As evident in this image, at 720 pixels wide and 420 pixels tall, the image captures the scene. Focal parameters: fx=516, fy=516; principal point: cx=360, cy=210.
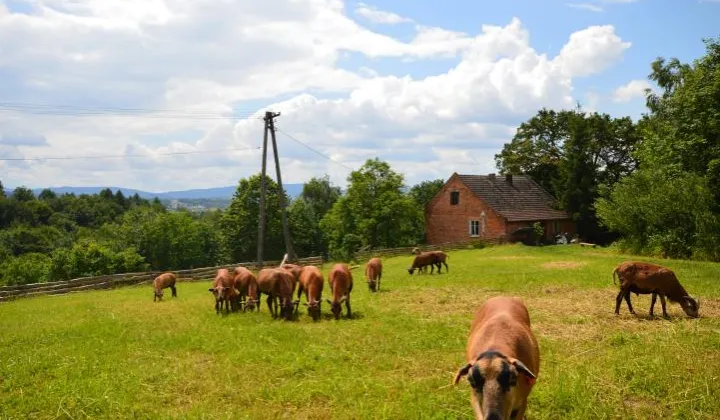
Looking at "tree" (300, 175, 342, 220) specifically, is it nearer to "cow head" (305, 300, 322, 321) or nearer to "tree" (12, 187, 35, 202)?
"tree" (12, 187, 35, 202)

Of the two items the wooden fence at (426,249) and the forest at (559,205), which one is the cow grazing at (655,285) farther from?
the wooden fence at (426,249)

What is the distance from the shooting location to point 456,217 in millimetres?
57656

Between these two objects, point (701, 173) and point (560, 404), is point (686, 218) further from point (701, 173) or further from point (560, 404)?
point (560, 404)

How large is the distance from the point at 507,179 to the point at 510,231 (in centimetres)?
909

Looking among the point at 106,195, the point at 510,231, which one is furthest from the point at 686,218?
the point at 106,195

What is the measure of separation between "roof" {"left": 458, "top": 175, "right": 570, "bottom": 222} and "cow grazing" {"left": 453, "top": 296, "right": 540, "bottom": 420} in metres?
46.5

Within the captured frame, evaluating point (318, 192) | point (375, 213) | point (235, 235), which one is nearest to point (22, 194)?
point (318, 192)

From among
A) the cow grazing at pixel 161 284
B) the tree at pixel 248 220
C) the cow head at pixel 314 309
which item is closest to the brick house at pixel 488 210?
the tree at pixel 248 220

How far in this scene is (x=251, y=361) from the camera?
37.9 feet

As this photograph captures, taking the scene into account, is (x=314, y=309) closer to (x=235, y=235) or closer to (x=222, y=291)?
(x=222, y=291)

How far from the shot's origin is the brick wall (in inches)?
2153

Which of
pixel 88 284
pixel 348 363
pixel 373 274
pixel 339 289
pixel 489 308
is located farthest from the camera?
pixel 88 284

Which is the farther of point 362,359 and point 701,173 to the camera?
point 701,173

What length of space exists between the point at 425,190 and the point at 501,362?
85.1 meters
